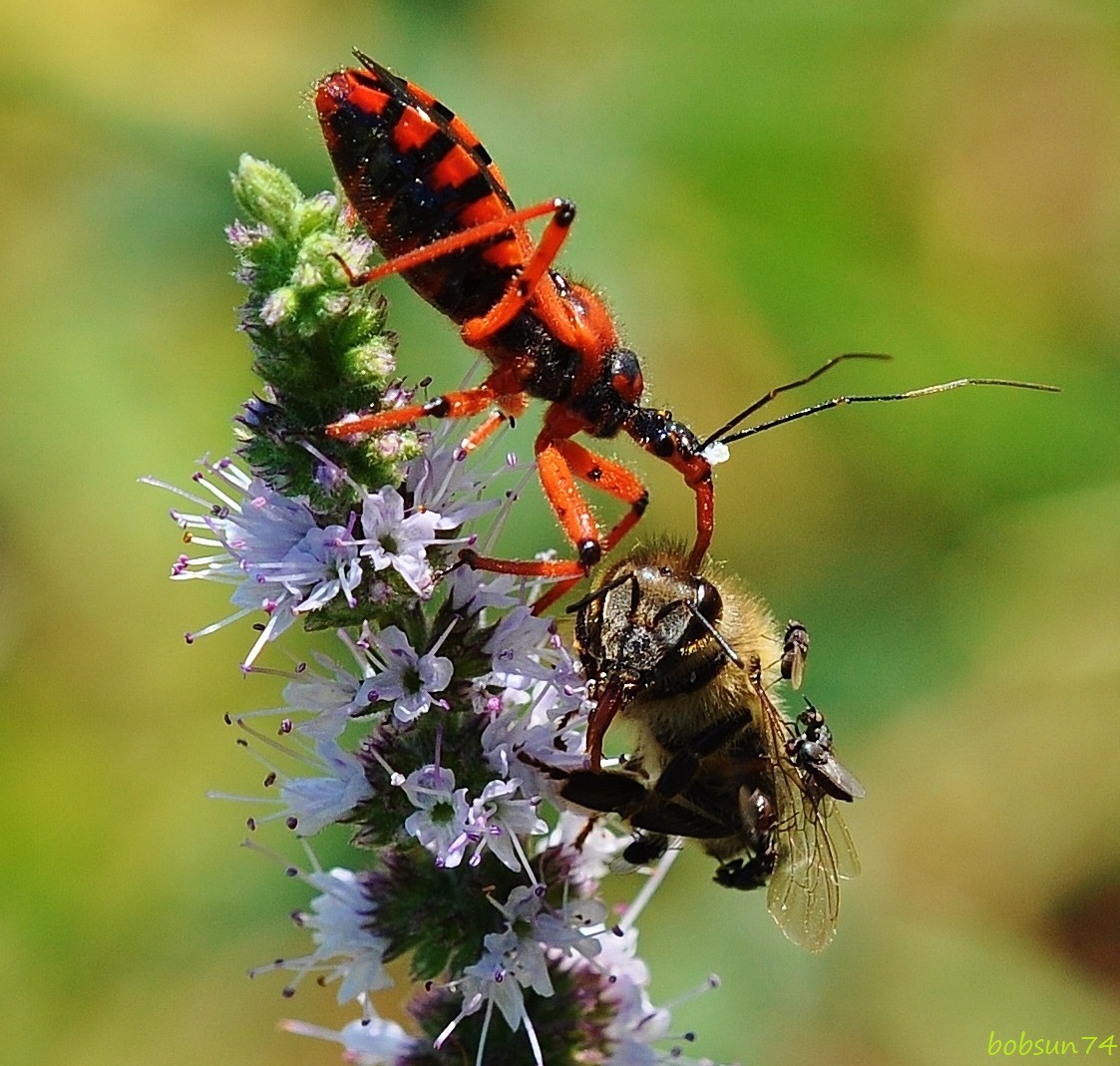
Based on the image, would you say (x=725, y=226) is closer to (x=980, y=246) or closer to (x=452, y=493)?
(x=980, y=246)

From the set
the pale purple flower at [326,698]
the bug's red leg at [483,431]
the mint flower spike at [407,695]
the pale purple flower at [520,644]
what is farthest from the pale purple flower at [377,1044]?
the bug's red leg at [483,431]

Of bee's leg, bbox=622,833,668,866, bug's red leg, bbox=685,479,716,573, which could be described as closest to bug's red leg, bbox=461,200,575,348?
bug's red leg, bbox=685,479,716,573

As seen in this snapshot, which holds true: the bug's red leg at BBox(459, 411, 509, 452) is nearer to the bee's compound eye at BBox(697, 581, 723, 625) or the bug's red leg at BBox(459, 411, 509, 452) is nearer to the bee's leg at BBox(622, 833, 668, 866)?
the bee's compound eye at BBox(697, 581, 723, 625)

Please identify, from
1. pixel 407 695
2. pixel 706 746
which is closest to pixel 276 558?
pixel 407 695

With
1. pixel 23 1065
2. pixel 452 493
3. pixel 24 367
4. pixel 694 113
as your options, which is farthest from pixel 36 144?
pixel 452 493

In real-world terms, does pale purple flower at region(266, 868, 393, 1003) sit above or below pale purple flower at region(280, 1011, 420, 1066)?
above

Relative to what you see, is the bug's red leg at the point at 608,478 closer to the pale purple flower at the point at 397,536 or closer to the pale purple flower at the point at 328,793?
the pale purple flower at the point at 397,536

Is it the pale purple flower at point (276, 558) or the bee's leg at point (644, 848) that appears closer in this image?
the pale purple flower at point (276, 558)
